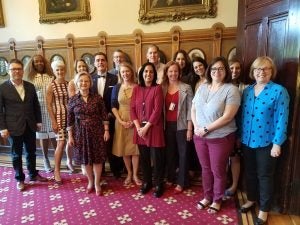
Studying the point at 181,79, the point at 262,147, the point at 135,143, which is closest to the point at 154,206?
the point at 135,143

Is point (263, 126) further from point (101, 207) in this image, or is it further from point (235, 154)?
point (101, 207)

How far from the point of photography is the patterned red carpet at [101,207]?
2.32 m

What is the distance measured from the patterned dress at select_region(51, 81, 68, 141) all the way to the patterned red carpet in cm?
67

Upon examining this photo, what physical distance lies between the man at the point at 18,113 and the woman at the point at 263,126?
228cm

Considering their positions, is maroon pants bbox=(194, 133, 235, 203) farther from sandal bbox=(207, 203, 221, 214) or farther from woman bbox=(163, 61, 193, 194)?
woman bbox=(163, 61, 193, 194)

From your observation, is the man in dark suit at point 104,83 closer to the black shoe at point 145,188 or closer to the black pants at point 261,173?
the black shoe at point 145,188

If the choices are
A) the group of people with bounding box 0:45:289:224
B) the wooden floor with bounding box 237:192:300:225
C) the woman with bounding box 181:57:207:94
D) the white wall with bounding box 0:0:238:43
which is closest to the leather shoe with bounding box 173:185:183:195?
the group of people with bounding box 0:45:289:224

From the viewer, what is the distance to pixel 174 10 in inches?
142

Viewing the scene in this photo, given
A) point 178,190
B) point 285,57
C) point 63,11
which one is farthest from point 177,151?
point 63,11

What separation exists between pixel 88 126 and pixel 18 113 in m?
0.87

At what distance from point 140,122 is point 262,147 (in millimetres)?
1160

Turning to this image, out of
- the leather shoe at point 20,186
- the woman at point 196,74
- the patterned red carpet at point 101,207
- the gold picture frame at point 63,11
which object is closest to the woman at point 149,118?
the patterned red carpet at point 101,207

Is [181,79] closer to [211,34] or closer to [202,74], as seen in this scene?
[202,74]

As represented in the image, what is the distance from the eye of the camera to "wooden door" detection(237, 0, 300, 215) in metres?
2.07
